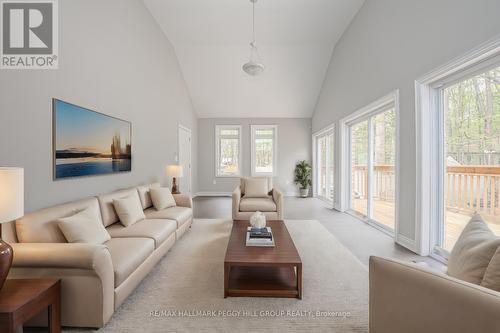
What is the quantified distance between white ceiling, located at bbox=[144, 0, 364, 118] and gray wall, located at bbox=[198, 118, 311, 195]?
0.26 meters

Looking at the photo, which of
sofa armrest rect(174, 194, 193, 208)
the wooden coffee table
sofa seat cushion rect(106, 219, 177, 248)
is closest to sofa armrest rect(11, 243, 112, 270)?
sofa seat cushion rect(106, 219, 177, 248)

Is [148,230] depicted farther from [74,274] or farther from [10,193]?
[10,193]

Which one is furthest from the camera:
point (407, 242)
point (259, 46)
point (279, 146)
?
point (279, 146)

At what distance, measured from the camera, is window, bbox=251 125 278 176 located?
8352 millimetres

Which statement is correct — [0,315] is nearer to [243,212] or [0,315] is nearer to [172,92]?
[243,212]

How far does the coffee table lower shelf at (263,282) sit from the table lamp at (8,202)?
141cm

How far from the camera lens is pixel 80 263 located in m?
1.59

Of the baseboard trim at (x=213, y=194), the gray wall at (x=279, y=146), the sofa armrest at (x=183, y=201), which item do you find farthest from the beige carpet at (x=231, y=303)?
the gray wall at (x=279, y=146)

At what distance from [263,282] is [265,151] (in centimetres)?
644

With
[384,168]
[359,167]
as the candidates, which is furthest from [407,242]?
[359,167]

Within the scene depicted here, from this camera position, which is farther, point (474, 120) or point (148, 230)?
point (148, 230)

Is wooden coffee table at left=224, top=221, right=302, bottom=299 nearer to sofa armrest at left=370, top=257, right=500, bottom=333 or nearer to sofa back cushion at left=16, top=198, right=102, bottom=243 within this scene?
sofa armrest at left=370, top=257, right=500, bottom=333

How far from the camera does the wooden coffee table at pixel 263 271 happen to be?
79.1 inches

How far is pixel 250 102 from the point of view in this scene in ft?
25.1
